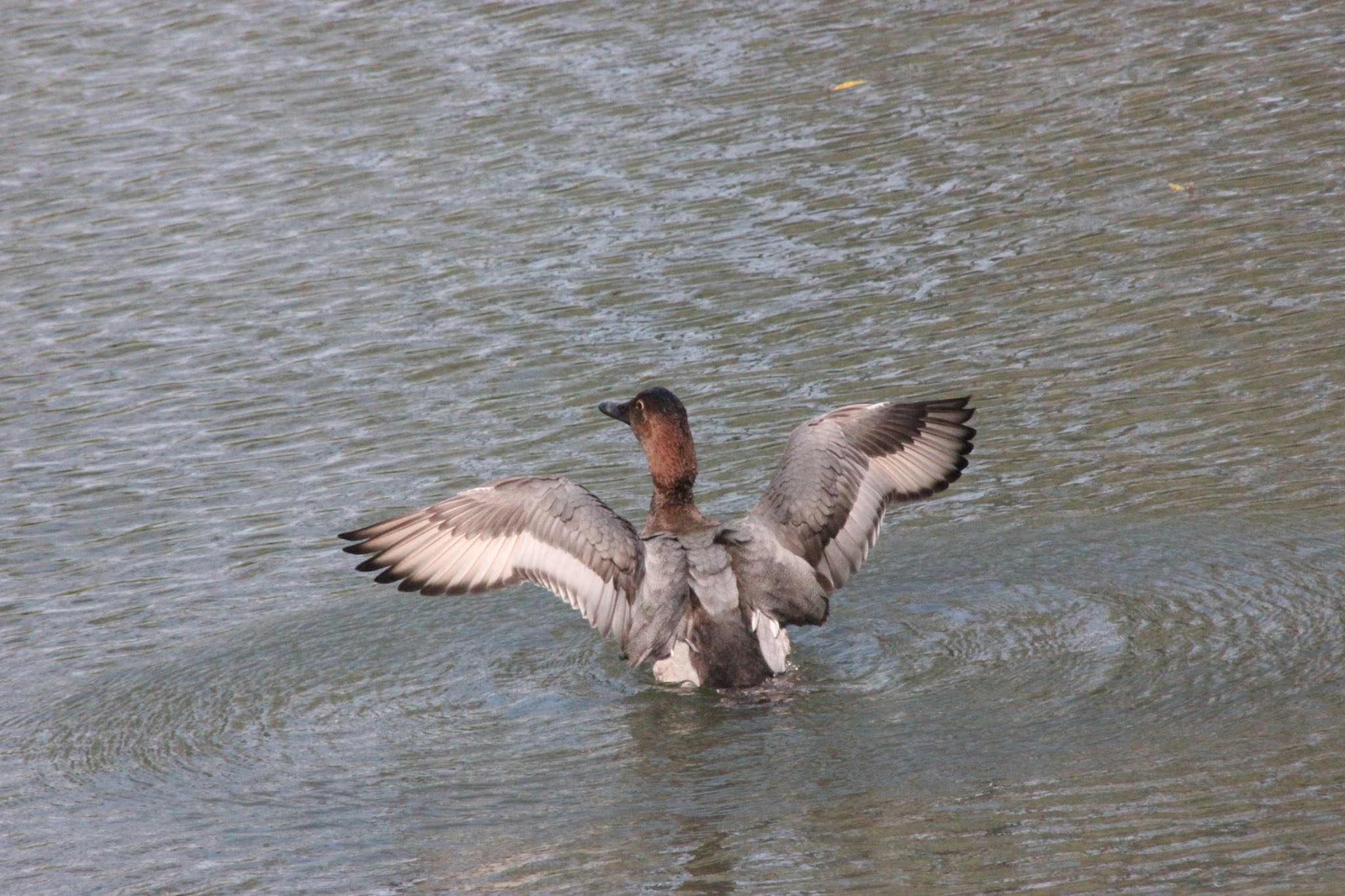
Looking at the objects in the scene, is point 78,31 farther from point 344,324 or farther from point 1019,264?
point 1019,264

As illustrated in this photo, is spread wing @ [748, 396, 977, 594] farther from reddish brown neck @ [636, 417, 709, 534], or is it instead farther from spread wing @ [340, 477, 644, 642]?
spread wing @ [340, 477, 644, 642]

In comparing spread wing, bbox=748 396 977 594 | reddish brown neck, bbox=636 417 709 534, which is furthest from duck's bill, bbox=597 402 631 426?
spread wing, bbox=748 396 977 594

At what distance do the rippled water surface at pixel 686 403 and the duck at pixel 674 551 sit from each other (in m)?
0.24

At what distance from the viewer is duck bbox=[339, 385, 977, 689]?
7.13 m

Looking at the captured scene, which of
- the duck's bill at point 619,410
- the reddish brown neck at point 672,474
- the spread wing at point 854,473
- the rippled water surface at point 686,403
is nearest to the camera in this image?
the rippled water surface at point 686,403

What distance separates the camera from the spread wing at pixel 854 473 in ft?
24.3

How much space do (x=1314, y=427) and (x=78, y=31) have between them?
44.2 feet

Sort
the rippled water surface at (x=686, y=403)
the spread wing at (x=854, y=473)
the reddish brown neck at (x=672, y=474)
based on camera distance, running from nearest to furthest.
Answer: the rippled water surface at (x=686, y=403), the spread wing at (x=854, y=473), the reddish brown neck at (x=672, y=474)

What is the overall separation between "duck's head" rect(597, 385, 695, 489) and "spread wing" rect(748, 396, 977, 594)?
1.26ft

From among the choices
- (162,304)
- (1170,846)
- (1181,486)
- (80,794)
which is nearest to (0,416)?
(162,304)

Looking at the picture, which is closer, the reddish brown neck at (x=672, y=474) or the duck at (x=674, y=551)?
the duck at (x=674, y=551)

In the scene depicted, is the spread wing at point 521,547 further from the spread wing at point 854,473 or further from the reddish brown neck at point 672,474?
the spread wing at point 854,473

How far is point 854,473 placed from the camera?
302 inches

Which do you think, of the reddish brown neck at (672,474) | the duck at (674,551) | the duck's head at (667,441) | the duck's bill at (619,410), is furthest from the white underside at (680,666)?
the duck's bill at (619,410)
